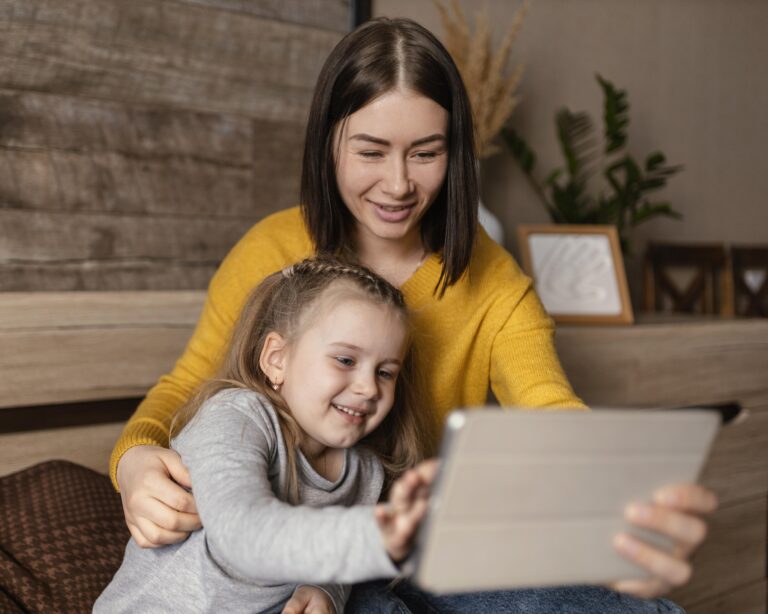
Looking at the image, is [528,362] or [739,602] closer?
[528,362]

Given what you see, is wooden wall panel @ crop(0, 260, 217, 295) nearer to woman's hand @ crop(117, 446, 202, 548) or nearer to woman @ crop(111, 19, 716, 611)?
woman @ crop(111, 19, 716, 611)

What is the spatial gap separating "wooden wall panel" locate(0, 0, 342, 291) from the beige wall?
468 mm

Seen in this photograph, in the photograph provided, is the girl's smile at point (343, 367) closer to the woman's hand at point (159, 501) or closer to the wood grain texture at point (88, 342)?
the woman's hand at point (159, 501)

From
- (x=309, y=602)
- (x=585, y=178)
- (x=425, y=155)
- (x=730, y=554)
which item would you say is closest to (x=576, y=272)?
(x=585, y=178)

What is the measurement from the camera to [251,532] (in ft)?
2.70

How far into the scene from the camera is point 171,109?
1837 millimetres

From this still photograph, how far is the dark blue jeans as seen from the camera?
122 cm

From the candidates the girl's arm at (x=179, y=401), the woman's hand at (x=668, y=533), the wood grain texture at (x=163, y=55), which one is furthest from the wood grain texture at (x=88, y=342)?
the woman's hand at (x=668, y=533)

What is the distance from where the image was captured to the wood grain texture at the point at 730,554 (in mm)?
2428

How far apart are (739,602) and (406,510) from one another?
2.22 metres

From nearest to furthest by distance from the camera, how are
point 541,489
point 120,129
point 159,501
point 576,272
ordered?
point 541,489 → point 159,501 → point 120,129 → point 576,272

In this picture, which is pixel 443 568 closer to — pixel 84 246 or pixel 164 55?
pixel 84 246

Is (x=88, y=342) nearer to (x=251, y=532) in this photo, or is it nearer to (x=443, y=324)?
(x=443, y=324)

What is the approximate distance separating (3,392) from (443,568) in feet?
3.72
